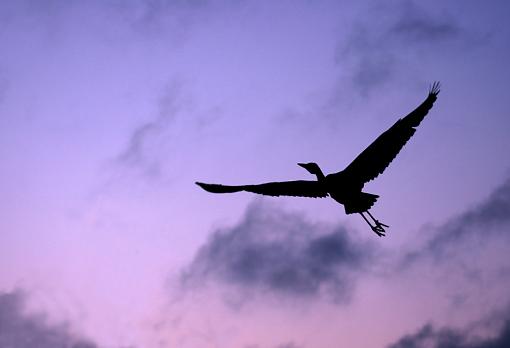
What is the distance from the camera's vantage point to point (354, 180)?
883 inches

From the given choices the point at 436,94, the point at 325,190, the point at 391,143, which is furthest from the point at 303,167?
the point at 436,94

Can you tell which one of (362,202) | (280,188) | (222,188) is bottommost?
(362,202)

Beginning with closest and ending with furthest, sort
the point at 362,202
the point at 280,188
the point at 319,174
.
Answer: the point at 362,202
the point at 319,174
the point at 280,188

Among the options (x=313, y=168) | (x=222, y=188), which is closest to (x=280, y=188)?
(x=313, y=168)

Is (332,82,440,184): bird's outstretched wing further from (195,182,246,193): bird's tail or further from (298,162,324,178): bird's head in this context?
(195,182,246,193): bird's tail

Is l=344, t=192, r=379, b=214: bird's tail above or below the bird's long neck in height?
below

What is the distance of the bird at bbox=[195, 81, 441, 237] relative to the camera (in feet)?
72.2

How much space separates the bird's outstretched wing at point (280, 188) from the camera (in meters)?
22.1

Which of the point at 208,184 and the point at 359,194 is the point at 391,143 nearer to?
the point at 359,194

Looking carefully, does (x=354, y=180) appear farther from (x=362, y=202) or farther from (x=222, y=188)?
(x=222, y=188)

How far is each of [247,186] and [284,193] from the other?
1.29 m

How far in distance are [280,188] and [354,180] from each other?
250 cm

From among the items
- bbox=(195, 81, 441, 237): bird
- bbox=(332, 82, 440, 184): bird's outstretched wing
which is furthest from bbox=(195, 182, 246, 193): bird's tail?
bbox=(332, 82, 440, 184): bird's outstretched wing

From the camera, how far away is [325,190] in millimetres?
22391
